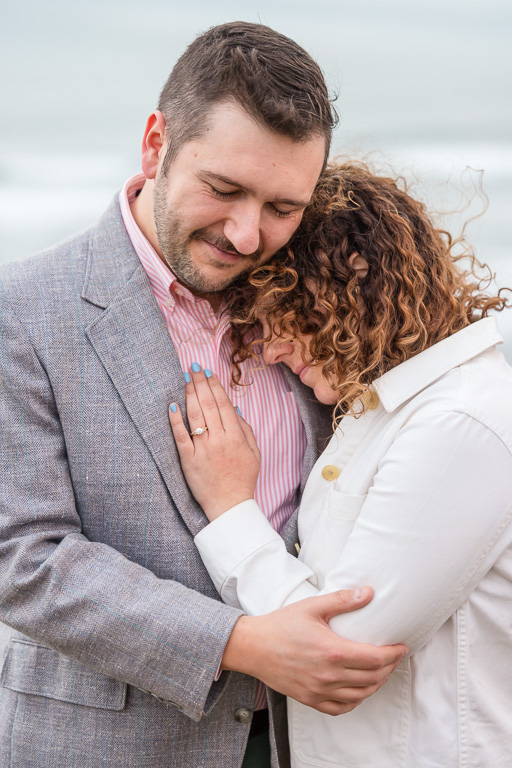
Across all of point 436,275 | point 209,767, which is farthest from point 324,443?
point 209,767

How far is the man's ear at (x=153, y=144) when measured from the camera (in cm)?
140

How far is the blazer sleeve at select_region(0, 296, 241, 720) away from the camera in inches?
46.3

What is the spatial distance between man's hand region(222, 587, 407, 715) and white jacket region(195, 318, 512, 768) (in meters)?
0.03

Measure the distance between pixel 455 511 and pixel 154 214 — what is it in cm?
78

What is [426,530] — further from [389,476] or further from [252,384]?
[252,384]

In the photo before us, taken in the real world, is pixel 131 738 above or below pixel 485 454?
below

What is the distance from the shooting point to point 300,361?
142cm

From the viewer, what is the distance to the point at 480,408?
1127 mm

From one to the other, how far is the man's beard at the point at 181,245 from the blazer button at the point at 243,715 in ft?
2.58

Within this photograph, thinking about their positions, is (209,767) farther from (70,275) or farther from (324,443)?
(70,275)

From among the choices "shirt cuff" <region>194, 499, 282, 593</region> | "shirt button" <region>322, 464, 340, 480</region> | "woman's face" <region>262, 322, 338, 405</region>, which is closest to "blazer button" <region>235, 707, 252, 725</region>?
"shirt cuff" <region>194, 499, 282, 593</region>

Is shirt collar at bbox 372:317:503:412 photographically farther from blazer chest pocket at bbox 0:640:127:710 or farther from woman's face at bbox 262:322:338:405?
blazer chest pocket at bbox 0:640:127:710

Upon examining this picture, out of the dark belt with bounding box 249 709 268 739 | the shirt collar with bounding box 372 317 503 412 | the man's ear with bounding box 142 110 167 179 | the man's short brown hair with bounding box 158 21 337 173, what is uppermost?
the man's short brown hair with bounding box 158 21 337 173

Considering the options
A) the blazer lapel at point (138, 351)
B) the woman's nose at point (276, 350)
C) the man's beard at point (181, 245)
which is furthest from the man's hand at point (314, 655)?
the man's beard at point (181, 245)
